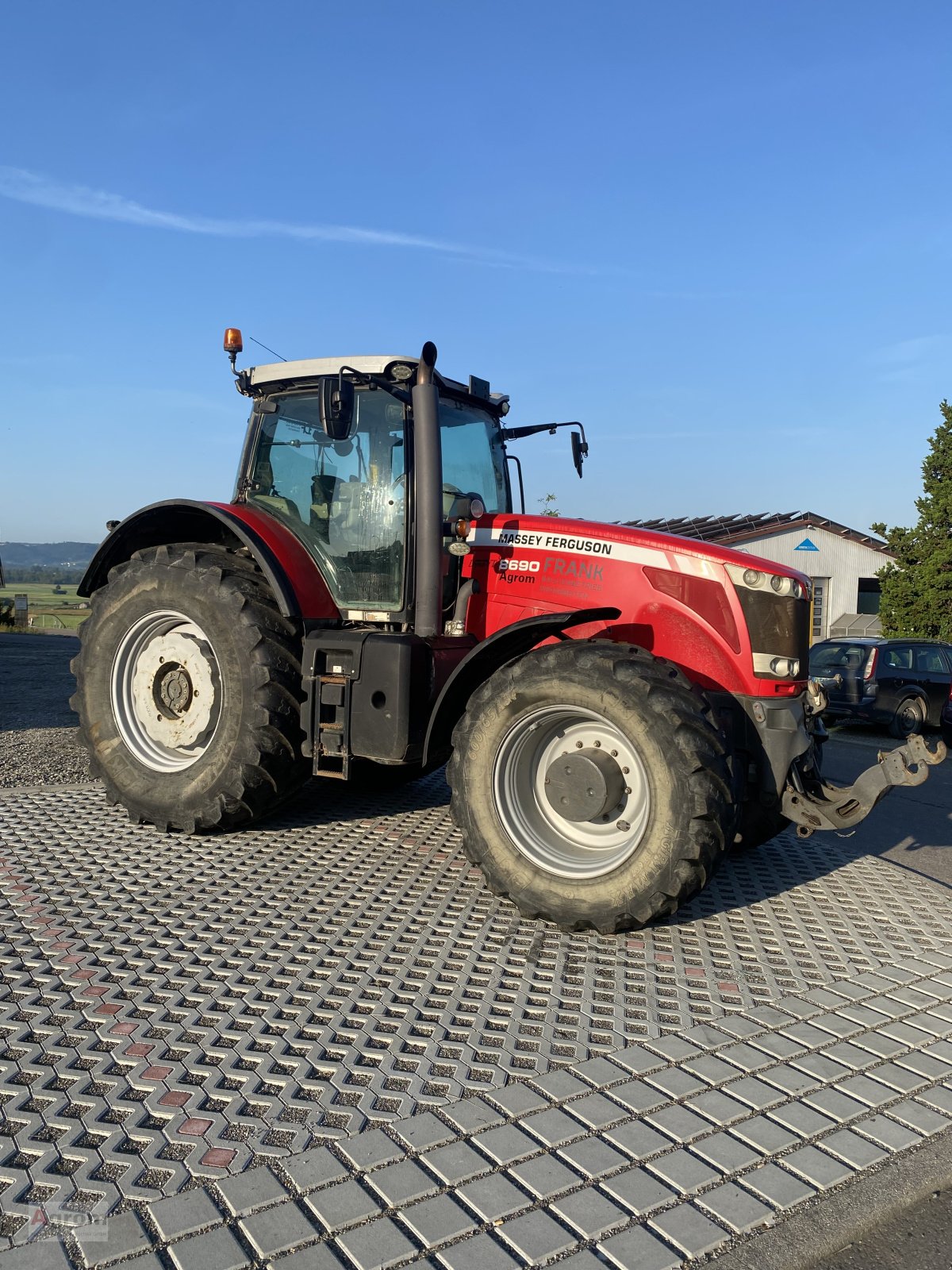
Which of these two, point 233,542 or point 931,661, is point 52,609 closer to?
point 931,661

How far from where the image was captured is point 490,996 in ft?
11.0

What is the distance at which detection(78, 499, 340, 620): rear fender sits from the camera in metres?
5.08

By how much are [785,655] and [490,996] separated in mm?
2017

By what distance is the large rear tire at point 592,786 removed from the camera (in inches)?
148

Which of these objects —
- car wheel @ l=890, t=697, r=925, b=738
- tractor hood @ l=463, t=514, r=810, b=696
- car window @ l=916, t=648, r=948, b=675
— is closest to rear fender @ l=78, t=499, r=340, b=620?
tractor hood @ l=463, t=514, r=810, b=696

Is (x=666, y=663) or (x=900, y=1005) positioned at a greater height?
(x=666, y=663)

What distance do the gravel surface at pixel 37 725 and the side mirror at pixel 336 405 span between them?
3.43m

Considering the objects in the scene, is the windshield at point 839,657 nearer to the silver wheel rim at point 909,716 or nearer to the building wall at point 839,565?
the silver wheel rim at point 909,716

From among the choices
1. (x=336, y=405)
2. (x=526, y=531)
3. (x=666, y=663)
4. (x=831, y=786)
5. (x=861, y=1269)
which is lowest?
(x=861, y=1269)

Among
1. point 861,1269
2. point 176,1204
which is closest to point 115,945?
point 176,1204

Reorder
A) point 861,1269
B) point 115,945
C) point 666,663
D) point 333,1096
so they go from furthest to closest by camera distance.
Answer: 1. point 666,663
2. point 115,945
3. point 333,1096
4. point 861,1269

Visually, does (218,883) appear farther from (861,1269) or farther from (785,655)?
(861,1269)

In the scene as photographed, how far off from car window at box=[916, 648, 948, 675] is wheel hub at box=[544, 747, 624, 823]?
1080 centimetres

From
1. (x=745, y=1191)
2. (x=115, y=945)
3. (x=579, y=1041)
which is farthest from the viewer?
(x=115, y=945)
